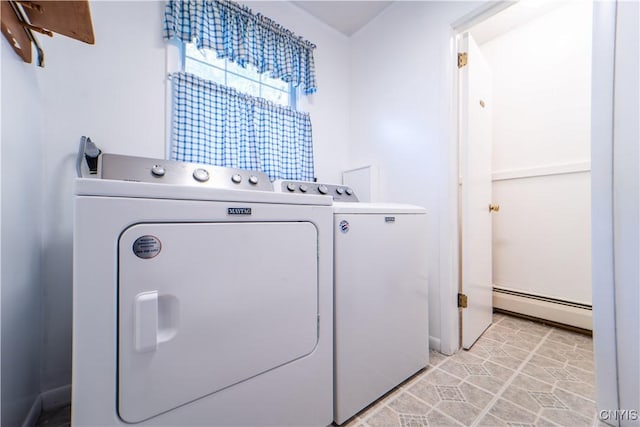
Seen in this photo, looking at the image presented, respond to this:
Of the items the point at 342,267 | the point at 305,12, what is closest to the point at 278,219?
the point at 342,267

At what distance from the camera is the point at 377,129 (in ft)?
6.72

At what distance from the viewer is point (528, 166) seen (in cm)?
213

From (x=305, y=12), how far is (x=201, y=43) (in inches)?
39.5

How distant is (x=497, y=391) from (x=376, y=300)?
78 centimetres

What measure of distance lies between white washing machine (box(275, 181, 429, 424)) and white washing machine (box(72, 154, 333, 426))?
0.23 feet

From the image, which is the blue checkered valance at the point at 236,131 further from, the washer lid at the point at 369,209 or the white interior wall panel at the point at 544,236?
the white interior wall panel at the point at 544,236

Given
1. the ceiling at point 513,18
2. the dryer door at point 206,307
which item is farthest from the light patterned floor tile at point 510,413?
the ceiling at point 513,18

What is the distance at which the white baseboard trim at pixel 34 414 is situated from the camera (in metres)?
0.94

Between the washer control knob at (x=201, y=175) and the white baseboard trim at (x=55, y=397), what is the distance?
3.70ft

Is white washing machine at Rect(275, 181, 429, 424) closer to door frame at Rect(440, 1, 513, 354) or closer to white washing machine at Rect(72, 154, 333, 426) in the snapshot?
white washing machine at Rect(72, 154, 333, 426)

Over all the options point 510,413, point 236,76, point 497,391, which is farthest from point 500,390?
point 236,76

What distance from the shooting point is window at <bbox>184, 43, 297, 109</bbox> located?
1.58 m

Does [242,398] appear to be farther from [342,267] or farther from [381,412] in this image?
[381,412]

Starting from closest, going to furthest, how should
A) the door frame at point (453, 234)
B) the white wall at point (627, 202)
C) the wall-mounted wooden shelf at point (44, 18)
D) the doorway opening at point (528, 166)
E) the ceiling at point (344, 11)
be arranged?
the wall-mounted wooden shelf at point (44, 18) → the white wall at point (627, 202) → the door frame at point (453, 234) → the doorway opening at point (528, 166) → the ceiling at point (344, 11)
